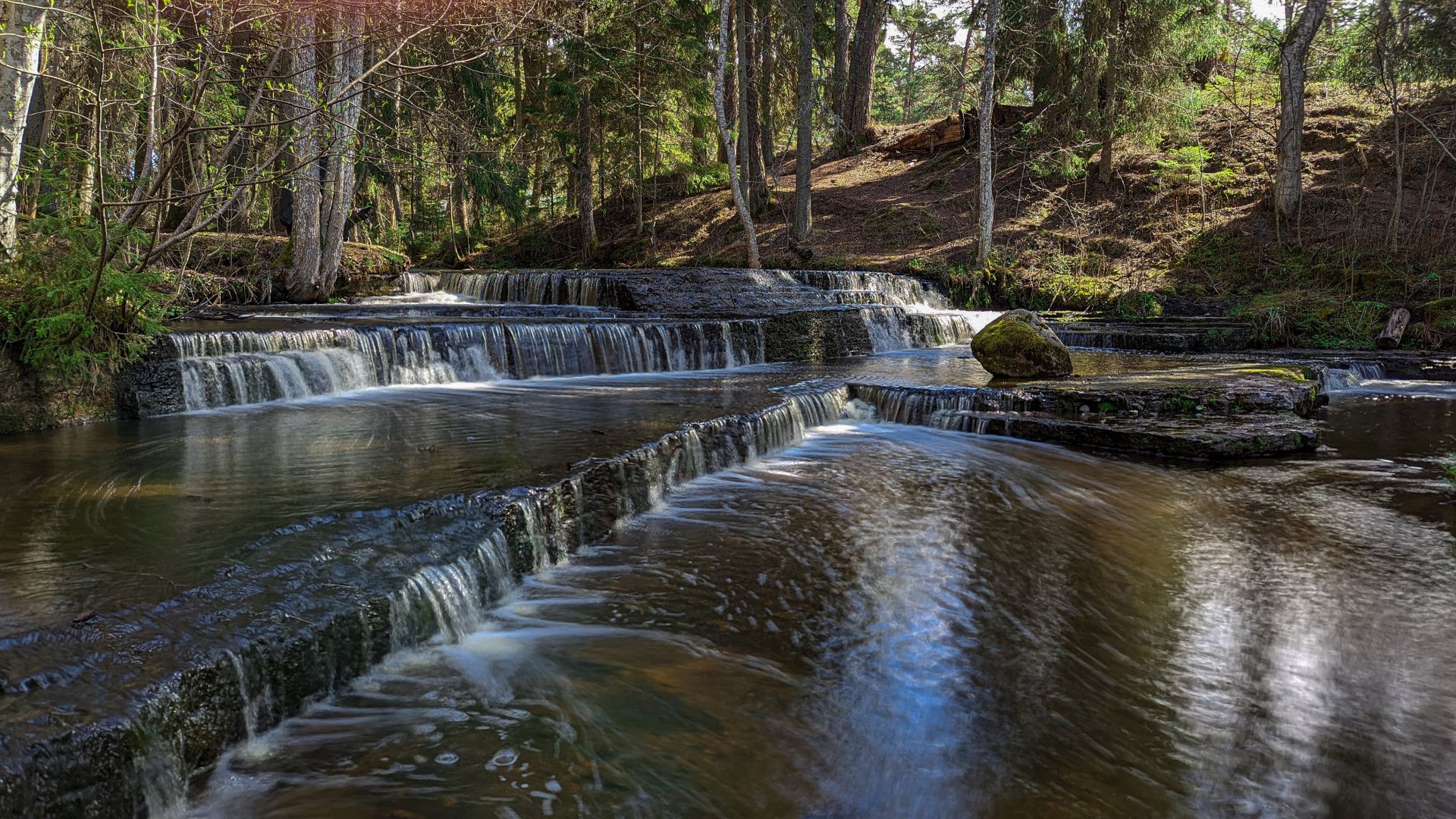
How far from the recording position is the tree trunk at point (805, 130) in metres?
22.5

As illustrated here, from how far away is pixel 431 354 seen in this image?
1155 cm

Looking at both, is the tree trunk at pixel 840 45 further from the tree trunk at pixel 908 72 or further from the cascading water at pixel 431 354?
the cascading water at pixel 431 354

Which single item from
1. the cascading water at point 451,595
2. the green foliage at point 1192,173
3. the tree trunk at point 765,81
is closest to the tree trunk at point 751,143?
the tree trunk at point 765,81

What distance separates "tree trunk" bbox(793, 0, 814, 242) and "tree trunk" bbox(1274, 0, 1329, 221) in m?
10.8

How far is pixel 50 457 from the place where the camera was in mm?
6641

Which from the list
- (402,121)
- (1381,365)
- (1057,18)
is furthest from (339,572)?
(1057,18)

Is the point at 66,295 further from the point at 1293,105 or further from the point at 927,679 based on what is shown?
the point at 1293,105

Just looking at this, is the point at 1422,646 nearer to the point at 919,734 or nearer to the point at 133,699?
the point at 919,734

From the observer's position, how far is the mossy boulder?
11.6 m

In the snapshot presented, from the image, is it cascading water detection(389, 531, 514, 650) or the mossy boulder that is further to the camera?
the mossy boulder

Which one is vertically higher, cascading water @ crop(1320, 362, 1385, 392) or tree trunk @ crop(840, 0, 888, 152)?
tree trunk @ crop(840, 0, 888, 152)

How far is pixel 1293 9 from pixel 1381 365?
13.1 m

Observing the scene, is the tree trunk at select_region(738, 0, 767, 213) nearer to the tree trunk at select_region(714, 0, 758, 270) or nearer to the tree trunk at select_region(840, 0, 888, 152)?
the tree trunk at select_region(840, 0, 888, 152)

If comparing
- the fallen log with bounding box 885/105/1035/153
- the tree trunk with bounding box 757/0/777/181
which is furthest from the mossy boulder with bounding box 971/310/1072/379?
the fallen log with bounding box 885/105/1035/153
